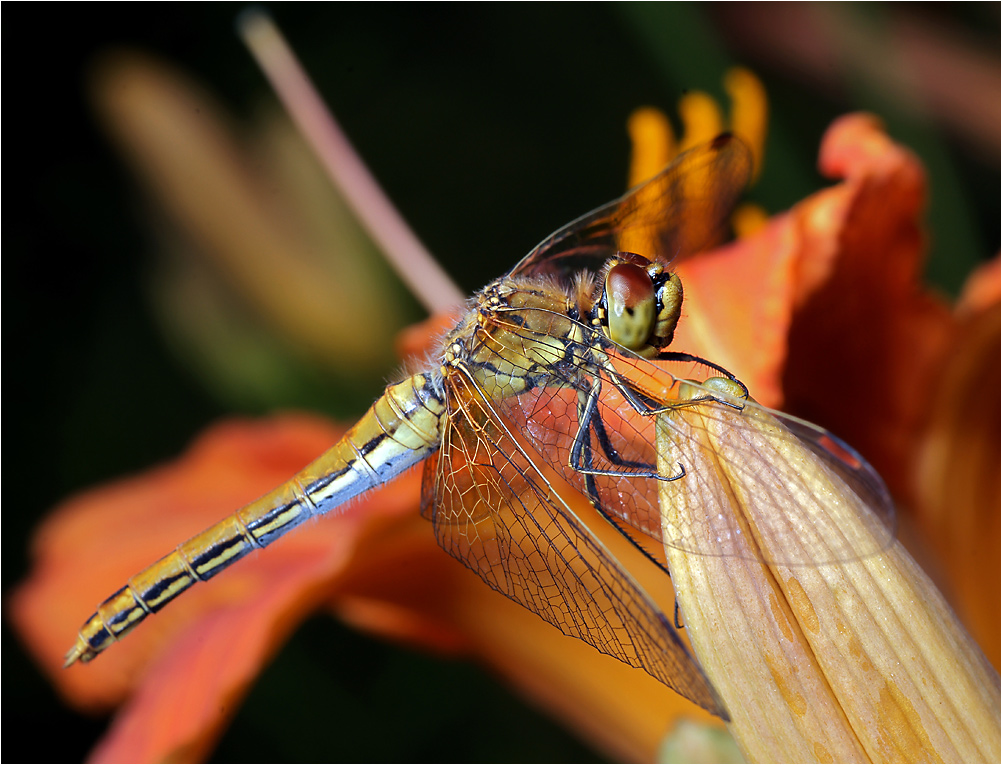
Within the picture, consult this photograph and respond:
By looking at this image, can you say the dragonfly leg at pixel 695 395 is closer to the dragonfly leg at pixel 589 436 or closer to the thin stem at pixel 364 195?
the dragonfly leg at pixel 589 436

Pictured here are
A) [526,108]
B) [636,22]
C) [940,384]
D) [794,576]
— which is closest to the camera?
[794,576]

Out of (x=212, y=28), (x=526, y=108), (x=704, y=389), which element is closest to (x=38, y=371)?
(x=212, y=28)

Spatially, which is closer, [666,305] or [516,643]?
[666,305]

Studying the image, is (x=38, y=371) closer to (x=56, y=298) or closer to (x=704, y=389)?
(x=56, y=298)

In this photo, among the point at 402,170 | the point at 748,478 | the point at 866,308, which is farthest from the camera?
the point at 402,170

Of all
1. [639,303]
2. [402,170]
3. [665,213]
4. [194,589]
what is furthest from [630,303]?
[402,170]

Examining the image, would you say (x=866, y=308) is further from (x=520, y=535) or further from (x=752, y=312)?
(x=520, y=535)

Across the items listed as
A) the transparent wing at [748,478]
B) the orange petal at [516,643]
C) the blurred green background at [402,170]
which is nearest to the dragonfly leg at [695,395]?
the transparent wing at [748,478]

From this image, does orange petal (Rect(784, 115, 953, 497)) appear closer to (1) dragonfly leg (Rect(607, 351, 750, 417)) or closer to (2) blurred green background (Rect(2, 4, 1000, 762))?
(1) dragonfly leg (Rect(607, 351, 750, 417))
